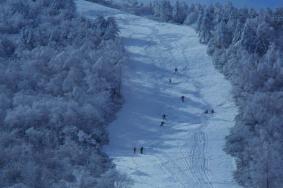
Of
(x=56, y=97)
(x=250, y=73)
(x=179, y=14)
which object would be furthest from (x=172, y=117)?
(x=179, y=14)

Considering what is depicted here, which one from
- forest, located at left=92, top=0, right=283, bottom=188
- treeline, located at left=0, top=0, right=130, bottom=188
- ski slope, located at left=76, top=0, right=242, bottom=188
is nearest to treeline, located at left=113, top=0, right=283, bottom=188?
forest, located at left=92, top=0, right=283, bottom=188

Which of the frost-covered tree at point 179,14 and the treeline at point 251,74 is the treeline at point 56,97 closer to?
the treeline at point 251,74

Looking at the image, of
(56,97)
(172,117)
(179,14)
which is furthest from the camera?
(179,14)

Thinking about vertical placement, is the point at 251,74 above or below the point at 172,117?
above

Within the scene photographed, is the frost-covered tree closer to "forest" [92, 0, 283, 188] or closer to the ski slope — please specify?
"forest" [92, 0, 283, 188]

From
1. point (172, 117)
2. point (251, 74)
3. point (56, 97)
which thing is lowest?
point (172, 117)

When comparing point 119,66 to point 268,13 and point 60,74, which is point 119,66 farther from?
point 268,13

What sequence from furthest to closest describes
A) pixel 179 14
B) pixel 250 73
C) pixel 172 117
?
pixel 179 14 < pixel 250 73 < pixel 172 117

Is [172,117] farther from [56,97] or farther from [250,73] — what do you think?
[56,97]
